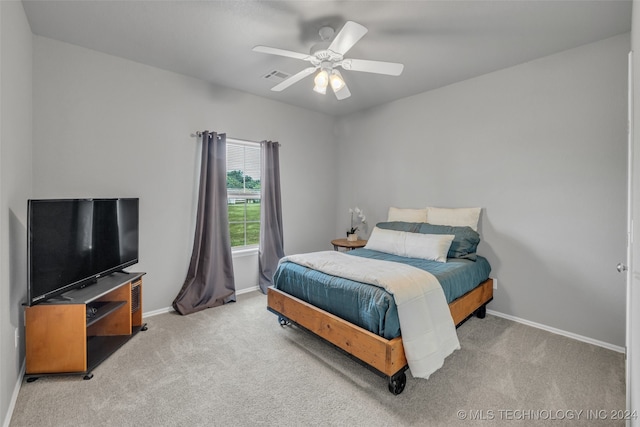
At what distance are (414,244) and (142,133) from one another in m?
3.06

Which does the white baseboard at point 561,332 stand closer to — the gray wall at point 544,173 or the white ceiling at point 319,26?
the gray wall at point 544,173

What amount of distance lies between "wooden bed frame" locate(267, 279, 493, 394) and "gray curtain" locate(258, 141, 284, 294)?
1.17 meters

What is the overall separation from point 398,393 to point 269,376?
0.90 meters

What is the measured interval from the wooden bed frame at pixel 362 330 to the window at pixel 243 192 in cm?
137

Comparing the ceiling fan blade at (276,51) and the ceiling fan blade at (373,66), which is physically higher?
the ceiling fan blade at (276,51)

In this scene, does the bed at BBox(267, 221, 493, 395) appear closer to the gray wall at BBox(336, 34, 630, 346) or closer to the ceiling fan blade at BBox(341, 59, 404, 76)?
the gray wall at BBox(336, 34, 630, 346)

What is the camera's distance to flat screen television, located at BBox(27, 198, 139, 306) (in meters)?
1.88

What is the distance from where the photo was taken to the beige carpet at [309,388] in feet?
5.58

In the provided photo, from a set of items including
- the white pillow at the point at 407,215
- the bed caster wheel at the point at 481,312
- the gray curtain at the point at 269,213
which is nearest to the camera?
the bed caster wheel at the point at 481,312

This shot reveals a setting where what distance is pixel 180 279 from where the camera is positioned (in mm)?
3330

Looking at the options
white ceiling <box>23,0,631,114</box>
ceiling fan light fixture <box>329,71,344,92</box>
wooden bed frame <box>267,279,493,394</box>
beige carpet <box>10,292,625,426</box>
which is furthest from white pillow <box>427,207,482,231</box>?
ceiling fan light fixture <box>329,71,344,92</box>

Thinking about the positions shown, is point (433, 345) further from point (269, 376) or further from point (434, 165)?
point (434, 165)

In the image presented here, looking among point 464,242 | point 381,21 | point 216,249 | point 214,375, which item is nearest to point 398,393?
point 214,375

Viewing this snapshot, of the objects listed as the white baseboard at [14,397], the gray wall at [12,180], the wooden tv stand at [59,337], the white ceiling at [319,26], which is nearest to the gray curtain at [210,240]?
the white ceiling at [319,26]
